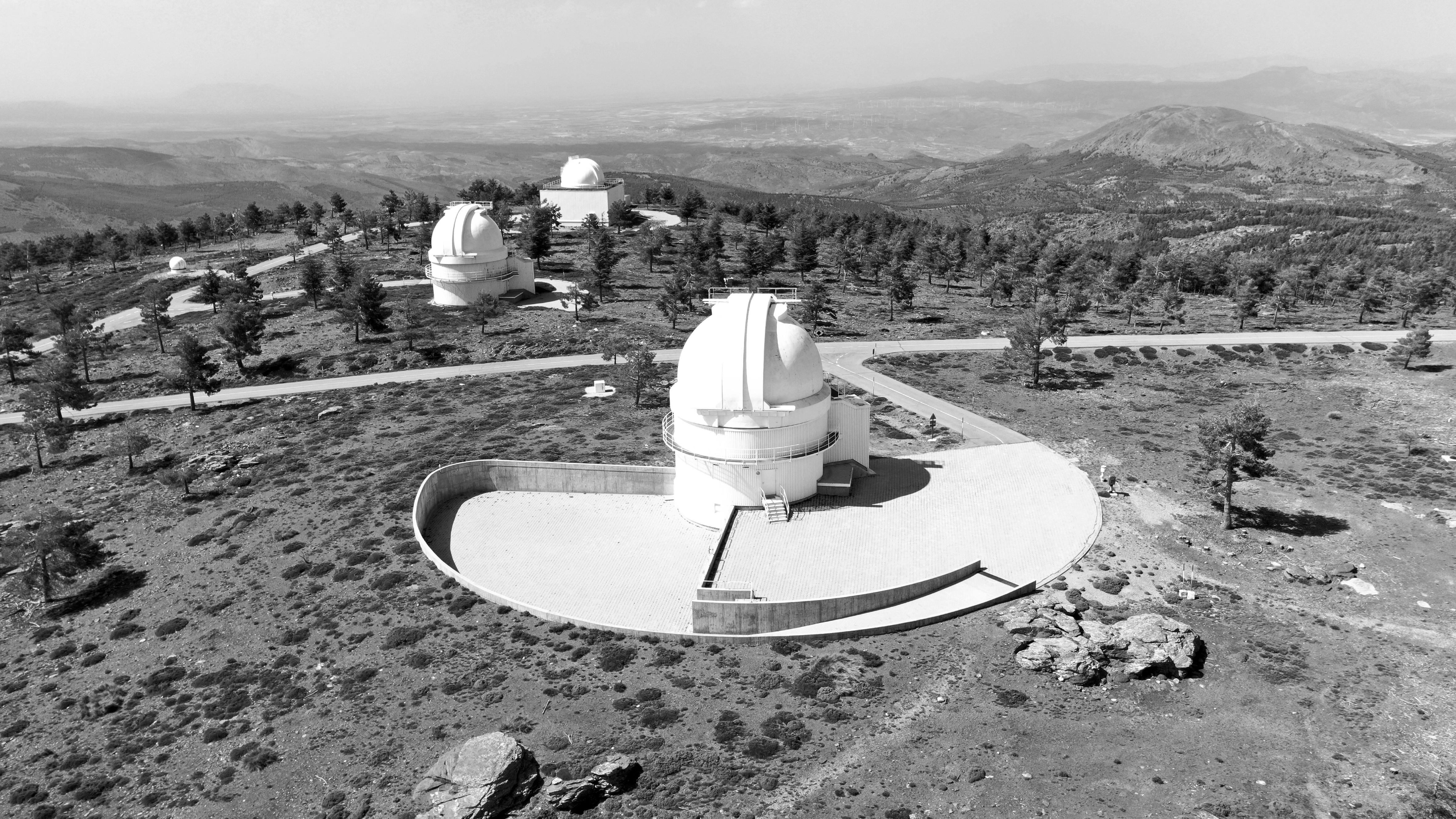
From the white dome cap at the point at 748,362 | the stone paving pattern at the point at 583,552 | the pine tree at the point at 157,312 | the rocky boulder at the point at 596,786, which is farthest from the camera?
the pine tree at the point at 157,312

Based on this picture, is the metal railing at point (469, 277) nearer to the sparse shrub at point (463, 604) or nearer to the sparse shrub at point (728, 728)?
the sparse shrub at point (463, 604)

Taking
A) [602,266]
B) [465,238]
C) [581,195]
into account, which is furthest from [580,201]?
[465,238]

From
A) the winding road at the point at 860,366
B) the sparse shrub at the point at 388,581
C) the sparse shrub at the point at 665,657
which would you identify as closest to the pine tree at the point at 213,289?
the winding road at the point at 860,366

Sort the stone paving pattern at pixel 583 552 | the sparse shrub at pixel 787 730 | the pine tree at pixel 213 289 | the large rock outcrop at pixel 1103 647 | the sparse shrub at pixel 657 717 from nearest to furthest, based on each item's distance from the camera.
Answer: the sparse shrub at pixel 787 730 < the sparse shrub at pixel 657 717 < the large rock outcrop at pixel 1103 647 < the stone paving pattern at pixel 583 552 < the pine tree at pixel 213 289

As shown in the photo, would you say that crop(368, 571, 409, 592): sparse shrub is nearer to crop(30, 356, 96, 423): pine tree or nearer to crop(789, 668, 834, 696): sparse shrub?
crop(789, 668, 834, 696): sparse shrub

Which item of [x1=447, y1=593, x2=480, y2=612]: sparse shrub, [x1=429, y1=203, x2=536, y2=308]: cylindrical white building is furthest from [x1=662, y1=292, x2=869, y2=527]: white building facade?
[x1=429, y1=203, x2=536, y2=308]: cylindrical white building

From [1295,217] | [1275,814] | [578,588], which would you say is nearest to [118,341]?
[578,588]

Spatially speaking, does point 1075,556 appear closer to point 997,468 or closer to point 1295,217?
point 997,468
